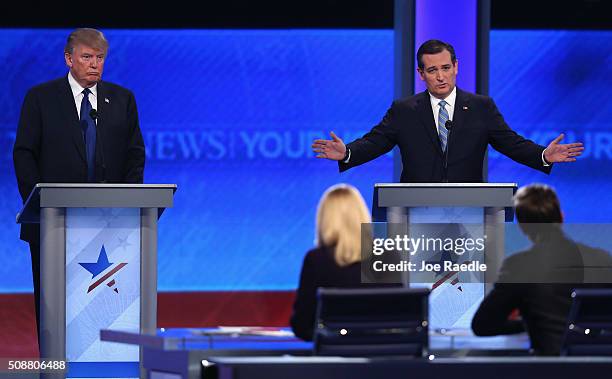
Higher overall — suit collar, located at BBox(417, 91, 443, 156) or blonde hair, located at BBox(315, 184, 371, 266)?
suit collar, located at BBox(417, 91, 443, 156)

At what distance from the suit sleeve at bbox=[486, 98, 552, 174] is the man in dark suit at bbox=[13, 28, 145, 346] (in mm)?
1423

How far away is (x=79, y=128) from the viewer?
15.2ft

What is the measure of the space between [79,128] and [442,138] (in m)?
1.44

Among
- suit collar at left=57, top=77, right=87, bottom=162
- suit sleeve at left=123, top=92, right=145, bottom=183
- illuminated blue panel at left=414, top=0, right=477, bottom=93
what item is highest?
illuminated blue panel at left=414, top=0, right=477, bottom=93

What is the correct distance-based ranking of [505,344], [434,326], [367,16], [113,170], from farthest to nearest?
[367,16] < [113,170] < [434,326] < [505,344]

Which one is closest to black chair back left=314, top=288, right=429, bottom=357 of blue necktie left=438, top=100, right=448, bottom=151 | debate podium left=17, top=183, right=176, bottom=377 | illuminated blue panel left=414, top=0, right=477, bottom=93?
debate podium left=17, top=183, right=176, bottom=377

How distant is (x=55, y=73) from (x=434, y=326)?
471cm

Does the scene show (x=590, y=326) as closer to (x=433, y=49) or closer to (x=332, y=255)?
(x=332, y=255)

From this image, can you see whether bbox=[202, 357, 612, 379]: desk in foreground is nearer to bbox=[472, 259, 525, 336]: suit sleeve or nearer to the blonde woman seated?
bbox=[472, 259, 525, 336]: suit sleeve

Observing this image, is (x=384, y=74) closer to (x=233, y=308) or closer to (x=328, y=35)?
(x=328, y=35)

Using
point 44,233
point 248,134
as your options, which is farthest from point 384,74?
point 44,233

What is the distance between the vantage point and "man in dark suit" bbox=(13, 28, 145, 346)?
15.0ft

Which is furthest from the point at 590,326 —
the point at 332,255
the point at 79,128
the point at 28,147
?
the point at 28,147

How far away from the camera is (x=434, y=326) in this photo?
4.06 metres
